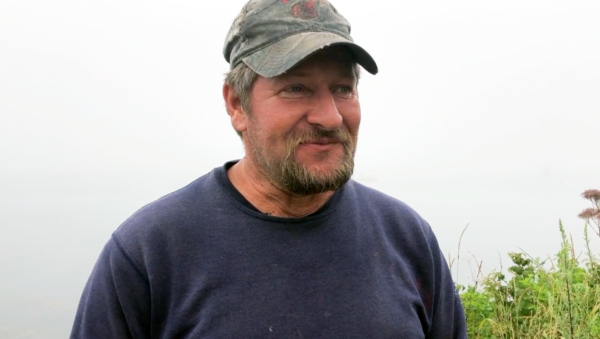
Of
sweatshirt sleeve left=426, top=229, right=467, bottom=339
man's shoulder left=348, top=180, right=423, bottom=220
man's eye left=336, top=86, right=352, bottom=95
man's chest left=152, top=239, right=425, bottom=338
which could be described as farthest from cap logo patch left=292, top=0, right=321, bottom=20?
sweatshirt sleeve left=426, top=229, right=467, bottom=339

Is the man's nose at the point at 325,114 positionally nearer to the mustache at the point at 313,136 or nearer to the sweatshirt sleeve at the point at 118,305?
the mustache at the point at 313,136

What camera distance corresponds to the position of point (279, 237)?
65.2 inches

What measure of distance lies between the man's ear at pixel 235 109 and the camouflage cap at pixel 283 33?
0.35 ft

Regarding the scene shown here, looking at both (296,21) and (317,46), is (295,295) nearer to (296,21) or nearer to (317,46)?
(317,46)

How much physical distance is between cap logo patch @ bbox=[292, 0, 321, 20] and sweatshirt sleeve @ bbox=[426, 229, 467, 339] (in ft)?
2.96

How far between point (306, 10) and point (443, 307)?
1143 mm

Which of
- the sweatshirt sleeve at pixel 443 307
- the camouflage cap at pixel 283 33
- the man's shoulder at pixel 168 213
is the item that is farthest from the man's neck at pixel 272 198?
the sweatshirt sleeve at pixel 443 307

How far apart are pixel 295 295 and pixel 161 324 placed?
16.2 inches

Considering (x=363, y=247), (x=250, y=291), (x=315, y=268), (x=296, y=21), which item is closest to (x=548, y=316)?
(x=363, y=247)

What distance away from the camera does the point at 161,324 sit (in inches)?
62.6

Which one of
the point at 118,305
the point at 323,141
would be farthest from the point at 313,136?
the point at 118,305

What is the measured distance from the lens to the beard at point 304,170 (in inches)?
66.3

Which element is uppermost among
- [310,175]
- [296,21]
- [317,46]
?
[296,21]

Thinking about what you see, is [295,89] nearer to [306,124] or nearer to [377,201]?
Result: [306,124]
